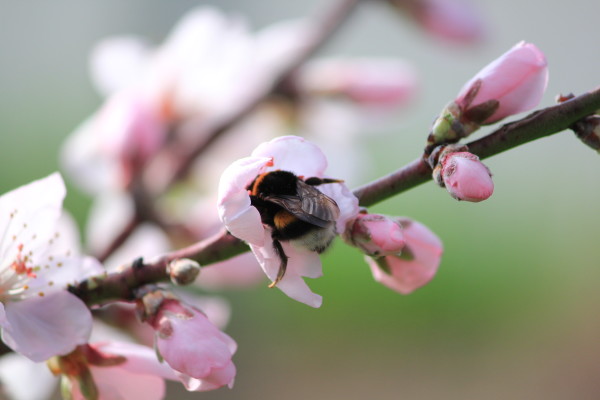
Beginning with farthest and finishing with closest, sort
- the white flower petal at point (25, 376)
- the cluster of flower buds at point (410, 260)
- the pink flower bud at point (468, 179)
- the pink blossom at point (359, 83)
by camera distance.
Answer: the pink blossom at point (359, 83), the white flower petal at point (25, 376), the cluster of flower buds at point (410, 260), the pink flower bud at point (468, 179)

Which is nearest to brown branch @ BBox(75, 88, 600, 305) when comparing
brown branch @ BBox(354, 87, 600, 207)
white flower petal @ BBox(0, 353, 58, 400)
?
brown branch @ BBox(354, 87, 600, 207)

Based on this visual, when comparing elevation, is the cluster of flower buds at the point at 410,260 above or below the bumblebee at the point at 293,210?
below

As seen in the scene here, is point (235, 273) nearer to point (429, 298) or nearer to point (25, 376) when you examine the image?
point (25, 376)

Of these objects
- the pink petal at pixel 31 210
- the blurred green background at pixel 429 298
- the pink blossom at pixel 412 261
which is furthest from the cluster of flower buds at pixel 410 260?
the blurred green background at pixel 429 298

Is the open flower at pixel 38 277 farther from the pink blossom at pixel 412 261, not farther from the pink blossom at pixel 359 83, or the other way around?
the pink blossom at pixel 359 83

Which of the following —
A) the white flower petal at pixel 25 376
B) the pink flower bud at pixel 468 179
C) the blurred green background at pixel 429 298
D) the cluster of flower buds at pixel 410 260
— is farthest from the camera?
the blurred green background at pixel 429 298
